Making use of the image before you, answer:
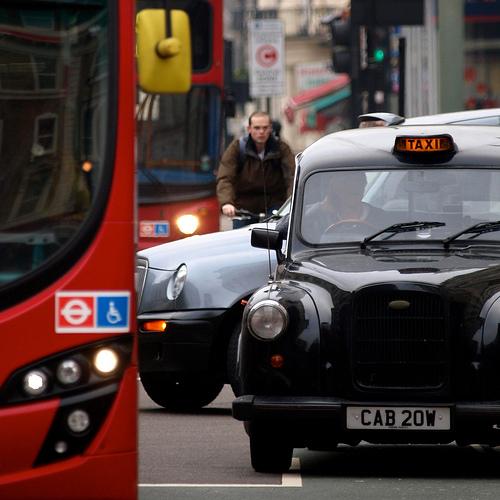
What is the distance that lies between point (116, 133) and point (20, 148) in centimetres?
34

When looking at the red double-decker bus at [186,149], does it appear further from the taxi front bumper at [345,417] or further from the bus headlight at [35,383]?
the bus headlight at [35,383]

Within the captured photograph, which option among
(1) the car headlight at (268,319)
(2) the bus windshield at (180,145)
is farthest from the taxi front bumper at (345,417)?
(2) the bus windshield at (180,145)

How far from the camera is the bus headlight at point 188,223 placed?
68.4 feet

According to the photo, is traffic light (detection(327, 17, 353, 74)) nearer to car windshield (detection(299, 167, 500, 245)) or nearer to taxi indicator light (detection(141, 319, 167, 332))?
taxi indicator light (detection(141, 319, 167, 332))

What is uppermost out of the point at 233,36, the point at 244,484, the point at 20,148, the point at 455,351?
the point at 233,36

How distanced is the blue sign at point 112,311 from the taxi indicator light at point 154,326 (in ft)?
16.7

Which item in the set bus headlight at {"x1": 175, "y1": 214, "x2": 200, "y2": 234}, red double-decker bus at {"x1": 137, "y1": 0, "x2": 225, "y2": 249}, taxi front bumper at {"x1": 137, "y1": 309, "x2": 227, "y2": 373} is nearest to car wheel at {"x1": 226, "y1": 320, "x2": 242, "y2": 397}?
taxi front bumper at {"x1": 137, "y1": 309, "x2": 227, "y2": 373}

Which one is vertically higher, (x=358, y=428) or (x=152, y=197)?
(x=152, y=197)

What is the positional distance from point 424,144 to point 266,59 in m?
22.4

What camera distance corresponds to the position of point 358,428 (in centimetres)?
918

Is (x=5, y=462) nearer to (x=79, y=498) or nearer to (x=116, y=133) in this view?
(x=79, y=498)

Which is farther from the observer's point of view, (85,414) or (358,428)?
(358,428)

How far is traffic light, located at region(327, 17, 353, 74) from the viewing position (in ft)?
84.6

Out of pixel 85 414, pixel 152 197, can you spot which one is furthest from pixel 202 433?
pixel 152 197
